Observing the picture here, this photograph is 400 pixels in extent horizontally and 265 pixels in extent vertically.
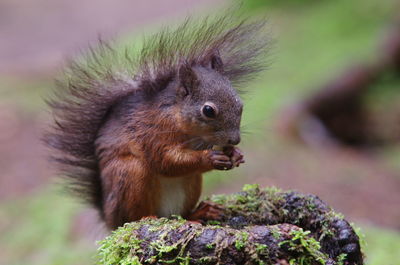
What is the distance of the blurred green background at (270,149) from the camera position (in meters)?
6.51

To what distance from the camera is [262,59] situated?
3.91 meters

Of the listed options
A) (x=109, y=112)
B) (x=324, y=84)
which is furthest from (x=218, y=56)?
(x=324, y=84)

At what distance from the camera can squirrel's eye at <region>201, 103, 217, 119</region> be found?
11.1ft

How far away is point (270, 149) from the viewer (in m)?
8.42

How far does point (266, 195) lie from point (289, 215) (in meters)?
0.22

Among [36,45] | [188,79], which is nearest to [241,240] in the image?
[188,79]

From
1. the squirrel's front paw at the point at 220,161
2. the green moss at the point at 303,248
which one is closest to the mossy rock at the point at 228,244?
the green moss at the point at 303,248

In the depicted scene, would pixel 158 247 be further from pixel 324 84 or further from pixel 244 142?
pixel 324 84

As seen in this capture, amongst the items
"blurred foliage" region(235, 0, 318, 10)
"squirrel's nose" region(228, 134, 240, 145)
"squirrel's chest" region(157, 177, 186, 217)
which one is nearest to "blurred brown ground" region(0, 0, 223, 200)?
"blurred foliage" region(235, 0, 318, 10)

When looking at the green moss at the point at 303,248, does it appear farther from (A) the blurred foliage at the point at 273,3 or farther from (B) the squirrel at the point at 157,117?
(A) the blurred foliage at the point at 273,3

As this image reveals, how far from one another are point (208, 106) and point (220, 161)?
1.10 feet

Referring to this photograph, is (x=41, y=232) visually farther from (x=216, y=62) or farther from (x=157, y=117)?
(x=216, y=62)

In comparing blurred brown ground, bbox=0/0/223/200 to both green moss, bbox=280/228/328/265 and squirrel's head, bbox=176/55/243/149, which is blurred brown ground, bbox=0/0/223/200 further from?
green moss, bbox=280/228/328/265

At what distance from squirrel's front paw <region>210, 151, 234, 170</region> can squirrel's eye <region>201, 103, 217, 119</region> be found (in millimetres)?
230
